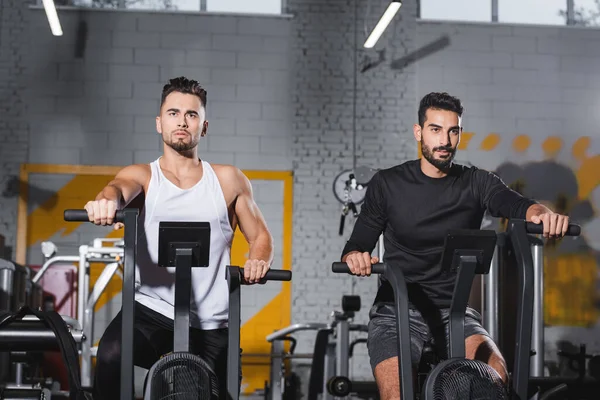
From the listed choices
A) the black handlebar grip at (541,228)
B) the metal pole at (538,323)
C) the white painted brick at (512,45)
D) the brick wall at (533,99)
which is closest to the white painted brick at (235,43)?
the brick wall at (533,99)

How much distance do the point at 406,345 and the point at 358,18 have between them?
7.06m

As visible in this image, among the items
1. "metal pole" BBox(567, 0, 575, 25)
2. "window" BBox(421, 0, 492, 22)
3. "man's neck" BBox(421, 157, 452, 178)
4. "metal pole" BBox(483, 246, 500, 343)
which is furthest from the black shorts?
"metal pole" BBox(567, 0, 575, 25)

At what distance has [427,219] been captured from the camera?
9.83 ft

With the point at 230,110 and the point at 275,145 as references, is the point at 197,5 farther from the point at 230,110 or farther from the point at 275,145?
the point at 275,145

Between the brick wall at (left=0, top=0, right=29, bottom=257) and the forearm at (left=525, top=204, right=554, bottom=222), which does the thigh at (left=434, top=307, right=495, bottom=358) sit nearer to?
the forearm at (left=525, top=204, right=554, bottom=222)

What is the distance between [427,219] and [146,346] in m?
1.10

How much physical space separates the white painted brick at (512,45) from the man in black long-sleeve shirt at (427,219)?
6.47m

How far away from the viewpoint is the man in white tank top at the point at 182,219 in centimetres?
273

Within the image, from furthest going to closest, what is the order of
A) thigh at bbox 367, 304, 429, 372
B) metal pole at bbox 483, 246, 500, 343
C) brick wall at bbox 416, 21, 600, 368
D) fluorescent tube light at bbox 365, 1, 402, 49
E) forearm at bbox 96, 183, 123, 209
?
1. brick wall at bbox 416, 21, 600, 368
2. fluorescent tube light at bbox 365, 1, 402, 49
3. metal pole at bbox 483, 246, 500, 343
4. thigh at bbox 367, 304, 429, 372
5. forearm at bbox 96, 183, 123, 209

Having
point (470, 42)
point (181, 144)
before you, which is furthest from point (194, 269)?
point (470, 42)

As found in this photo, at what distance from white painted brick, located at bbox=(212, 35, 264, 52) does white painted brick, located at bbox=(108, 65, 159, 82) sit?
77 cm

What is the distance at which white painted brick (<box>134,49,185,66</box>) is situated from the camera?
8719 mm

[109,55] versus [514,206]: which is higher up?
[109,55]

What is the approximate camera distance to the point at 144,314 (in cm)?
281
